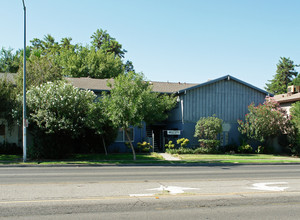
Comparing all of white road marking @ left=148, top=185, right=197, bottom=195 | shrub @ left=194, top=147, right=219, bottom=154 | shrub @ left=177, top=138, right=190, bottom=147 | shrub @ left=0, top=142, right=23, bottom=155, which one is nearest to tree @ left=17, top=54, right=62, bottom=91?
shrub @ left=0, top=142, right=23, bottom=155

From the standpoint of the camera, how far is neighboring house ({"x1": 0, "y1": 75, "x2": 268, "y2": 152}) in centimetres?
2811

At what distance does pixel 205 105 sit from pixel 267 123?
5771mm

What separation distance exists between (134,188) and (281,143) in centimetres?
2268

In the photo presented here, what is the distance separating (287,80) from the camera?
204 feet

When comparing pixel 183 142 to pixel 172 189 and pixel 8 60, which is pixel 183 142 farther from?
pixel 8 60

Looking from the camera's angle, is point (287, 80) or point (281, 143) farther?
point (287, 80)

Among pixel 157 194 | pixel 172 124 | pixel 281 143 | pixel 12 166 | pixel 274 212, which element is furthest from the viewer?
pixel 172 124

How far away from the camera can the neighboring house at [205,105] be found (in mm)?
28109

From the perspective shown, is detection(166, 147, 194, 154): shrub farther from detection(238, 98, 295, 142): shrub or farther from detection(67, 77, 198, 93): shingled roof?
detection(67, 77, 198, 93): shingled roof

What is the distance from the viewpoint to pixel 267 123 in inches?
1041

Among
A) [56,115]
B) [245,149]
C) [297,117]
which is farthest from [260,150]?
[56,115]

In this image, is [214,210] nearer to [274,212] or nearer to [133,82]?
[274,212]

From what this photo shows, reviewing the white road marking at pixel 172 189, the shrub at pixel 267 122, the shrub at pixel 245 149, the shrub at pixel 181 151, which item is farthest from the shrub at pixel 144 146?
the white road marking at pixel 172 189

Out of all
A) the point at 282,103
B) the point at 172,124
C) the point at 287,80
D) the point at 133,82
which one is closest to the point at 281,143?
the point at 282,103
